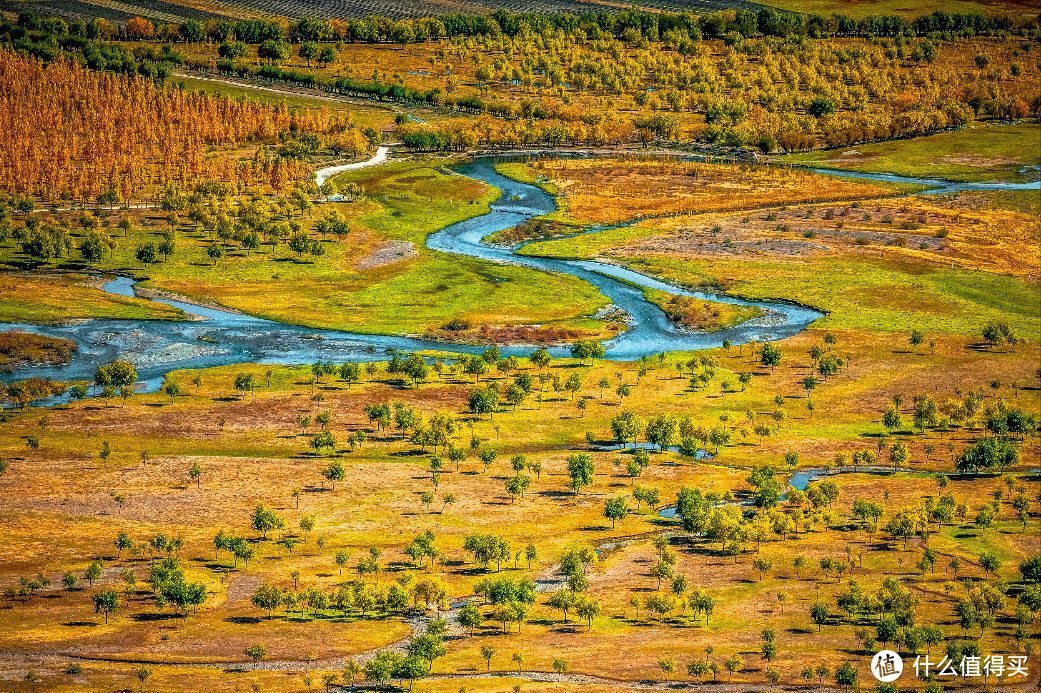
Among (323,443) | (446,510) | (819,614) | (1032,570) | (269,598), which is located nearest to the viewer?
(269,598)

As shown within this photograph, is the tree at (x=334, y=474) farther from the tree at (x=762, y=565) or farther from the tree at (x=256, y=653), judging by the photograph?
the tree at (x=762, y=565)


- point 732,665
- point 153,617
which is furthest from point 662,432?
point 153,617

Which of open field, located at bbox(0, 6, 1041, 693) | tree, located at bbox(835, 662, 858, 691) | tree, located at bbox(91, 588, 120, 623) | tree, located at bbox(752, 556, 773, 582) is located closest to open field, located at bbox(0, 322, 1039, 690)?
open field, located at bbox(0, 6, 1041, 693)

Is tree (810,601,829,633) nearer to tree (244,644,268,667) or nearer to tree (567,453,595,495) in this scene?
tree (567,453,595,495)

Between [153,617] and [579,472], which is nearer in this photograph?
[153,617]

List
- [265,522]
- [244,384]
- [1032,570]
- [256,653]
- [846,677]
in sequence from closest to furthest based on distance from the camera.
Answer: [846,677] < [256,653] < [1032,570] < [265,522] < [244,384]

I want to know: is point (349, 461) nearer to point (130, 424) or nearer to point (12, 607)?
point (130, 424)

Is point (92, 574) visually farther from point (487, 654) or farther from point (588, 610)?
point (588, 610)

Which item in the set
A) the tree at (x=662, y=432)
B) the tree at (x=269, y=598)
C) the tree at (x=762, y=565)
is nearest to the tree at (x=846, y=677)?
the tree at (x=762, y=565)
